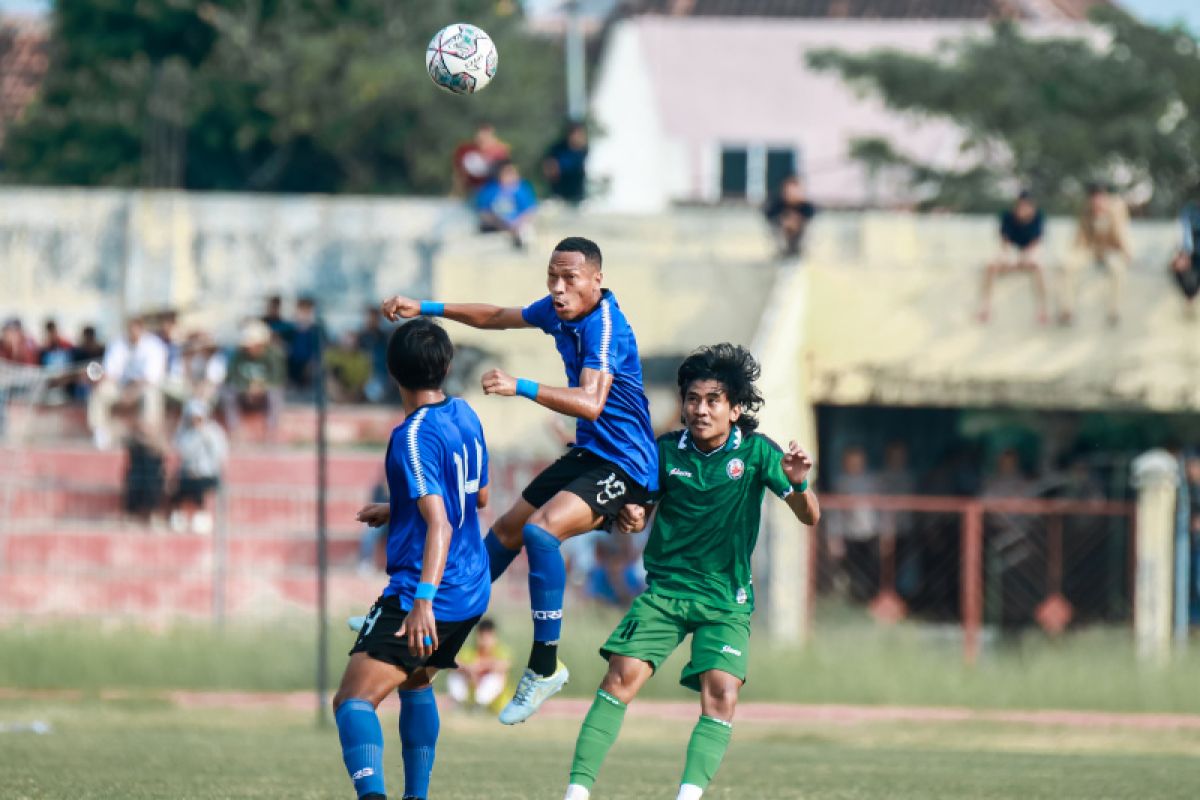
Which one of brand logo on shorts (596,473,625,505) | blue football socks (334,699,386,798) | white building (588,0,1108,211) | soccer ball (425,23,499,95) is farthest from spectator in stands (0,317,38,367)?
blue football socks (334,699,386,798)

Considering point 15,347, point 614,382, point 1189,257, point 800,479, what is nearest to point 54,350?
point 15,347

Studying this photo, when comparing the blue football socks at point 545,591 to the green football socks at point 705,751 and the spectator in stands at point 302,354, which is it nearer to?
the green football socks at point 705,751

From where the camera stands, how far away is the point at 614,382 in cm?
936

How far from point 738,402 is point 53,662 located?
443 inches

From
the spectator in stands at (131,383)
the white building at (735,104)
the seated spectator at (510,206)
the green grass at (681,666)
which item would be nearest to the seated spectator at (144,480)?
the green grass at (681,666)

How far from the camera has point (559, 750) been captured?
14.5 metres

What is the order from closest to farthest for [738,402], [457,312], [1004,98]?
[738,402], [457,312], [1004,98]

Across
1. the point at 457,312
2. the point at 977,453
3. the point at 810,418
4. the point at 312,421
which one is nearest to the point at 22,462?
the point at 312,421

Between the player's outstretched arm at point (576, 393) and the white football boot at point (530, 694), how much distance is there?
1164mm

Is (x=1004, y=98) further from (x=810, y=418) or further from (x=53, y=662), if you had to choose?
(x=53, y=662)

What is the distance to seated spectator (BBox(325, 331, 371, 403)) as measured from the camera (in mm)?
25641

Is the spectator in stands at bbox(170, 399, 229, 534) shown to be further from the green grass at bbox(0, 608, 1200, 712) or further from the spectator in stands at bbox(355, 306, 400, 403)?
the spectator in stands at bbox(355, 306, 400, 403)

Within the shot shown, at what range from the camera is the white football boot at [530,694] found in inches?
362

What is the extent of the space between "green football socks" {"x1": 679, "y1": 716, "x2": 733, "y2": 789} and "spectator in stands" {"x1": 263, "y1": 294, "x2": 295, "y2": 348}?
53.0ft
